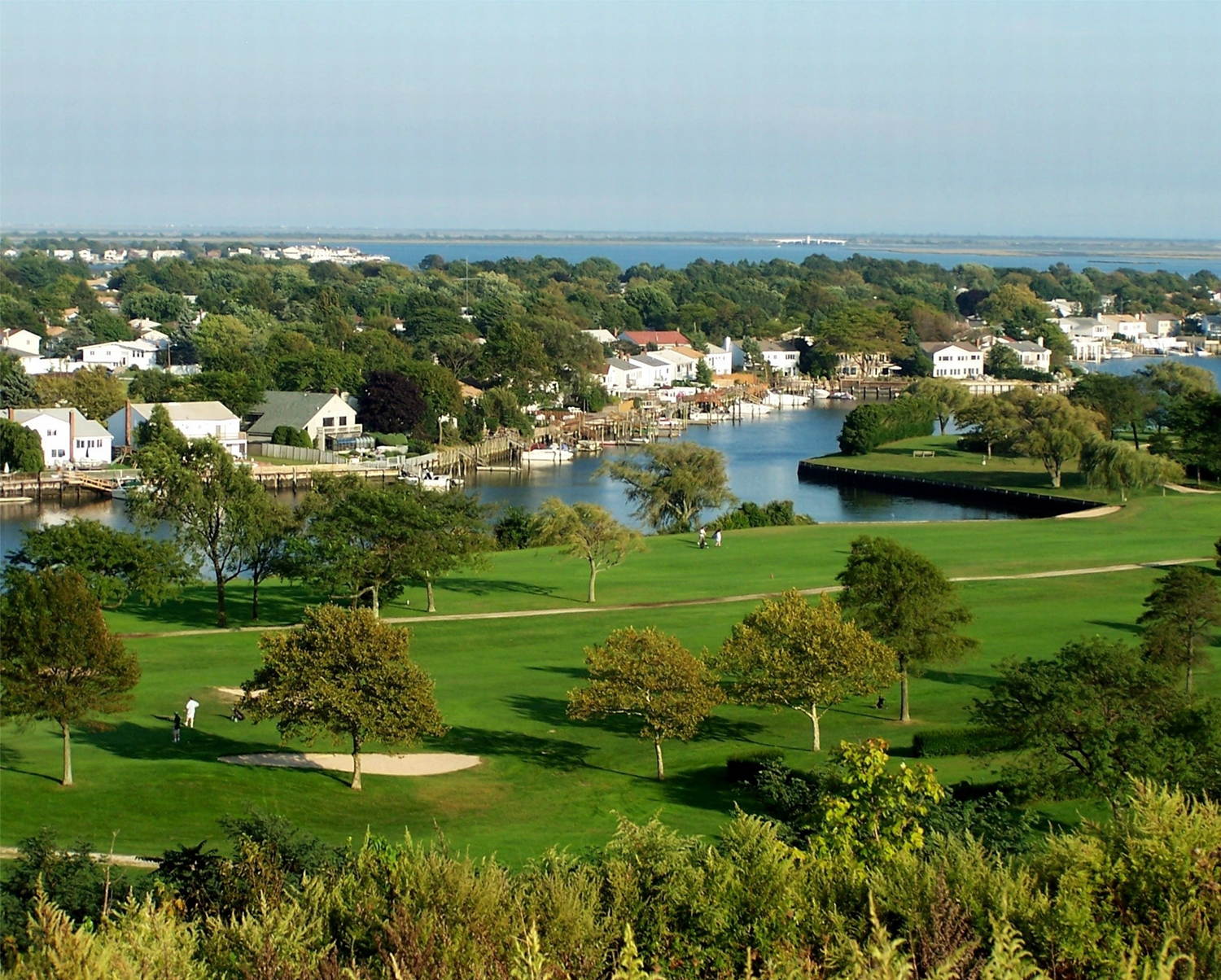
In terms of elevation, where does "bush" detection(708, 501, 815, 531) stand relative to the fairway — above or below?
below

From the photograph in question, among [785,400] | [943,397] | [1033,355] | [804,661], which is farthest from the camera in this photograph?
[1033,355]

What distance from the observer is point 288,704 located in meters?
20.6

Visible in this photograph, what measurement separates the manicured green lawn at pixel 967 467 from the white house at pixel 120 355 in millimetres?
45925

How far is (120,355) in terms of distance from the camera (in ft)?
317

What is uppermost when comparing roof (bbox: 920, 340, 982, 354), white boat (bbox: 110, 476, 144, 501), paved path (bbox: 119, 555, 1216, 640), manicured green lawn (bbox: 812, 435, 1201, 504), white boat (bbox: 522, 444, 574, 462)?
roof (bbox: 920, 340, 982, 354)

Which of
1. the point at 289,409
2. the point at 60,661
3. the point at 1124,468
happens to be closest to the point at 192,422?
the point at 289,409

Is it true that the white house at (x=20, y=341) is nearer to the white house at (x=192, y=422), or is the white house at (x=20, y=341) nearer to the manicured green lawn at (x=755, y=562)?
the white house at (x=192, y=422)

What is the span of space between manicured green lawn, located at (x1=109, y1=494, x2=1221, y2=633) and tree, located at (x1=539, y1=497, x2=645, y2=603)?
866 millimetres

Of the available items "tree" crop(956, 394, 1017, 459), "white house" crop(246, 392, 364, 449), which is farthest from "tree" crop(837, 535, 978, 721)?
"white house" crop(246, 392, 364, 449)

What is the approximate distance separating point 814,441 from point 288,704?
200 feet

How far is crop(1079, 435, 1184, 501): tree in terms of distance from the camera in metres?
52.6

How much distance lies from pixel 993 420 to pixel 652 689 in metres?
45.0

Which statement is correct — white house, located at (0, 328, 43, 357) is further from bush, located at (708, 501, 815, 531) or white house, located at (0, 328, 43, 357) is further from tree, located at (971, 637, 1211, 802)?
tree, located at (971, 637, 1211, 802)

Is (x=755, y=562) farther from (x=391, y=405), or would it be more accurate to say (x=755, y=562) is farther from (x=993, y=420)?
(x=391, y=405)
